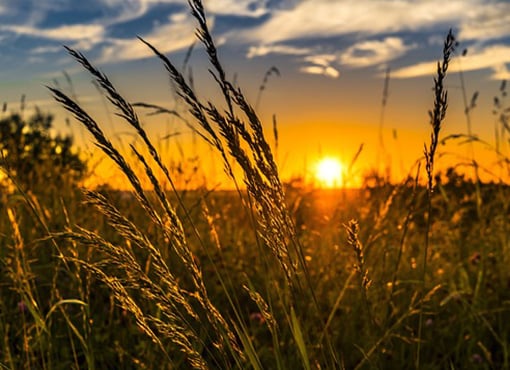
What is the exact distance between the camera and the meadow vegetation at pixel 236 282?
131 centimetres

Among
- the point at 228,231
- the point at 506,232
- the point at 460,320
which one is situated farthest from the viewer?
the point at 228,231

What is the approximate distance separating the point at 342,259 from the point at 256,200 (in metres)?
2.99

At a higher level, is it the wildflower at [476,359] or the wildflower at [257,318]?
the wildflower at [257,318]

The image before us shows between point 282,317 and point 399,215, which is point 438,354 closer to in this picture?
point 282,317

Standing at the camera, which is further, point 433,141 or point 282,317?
point 282,317

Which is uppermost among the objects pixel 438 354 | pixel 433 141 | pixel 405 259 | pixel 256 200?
pixel 433 141

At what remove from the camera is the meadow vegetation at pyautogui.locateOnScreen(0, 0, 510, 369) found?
1309 mm

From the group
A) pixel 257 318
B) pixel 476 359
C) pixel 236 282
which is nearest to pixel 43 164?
pixel 236 282

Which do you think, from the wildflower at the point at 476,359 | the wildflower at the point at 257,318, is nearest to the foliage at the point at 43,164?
the wildflower at the point at 257,318

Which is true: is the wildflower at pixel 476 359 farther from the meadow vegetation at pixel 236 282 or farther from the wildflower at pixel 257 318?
the wildflower at pixel 257 318

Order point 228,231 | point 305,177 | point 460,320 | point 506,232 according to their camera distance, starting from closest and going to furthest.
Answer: point 460,320
point 506,232
point 228,231
point 305,177

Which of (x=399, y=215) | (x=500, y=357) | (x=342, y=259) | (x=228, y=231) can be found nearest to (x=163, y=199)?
(x=500, y=357)

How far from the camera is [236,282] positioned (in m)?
4.05

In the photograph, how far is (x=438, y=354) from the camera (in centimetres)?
310
